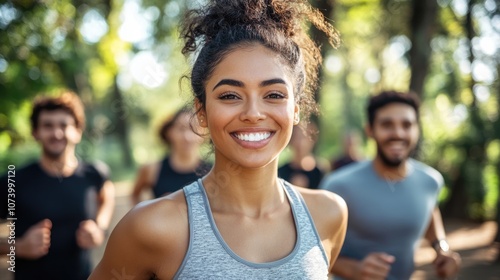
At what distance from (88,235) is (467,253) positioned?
804cm

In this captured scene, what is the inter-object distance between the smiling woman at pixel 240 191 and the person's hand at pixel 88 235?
2.14 metres

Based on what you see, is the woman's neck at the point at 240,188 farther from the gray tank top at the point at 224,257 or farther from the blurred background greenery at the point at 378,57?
the blurred background greenery at the point at 378,57

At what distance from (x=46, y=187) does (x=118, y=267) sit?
250cm

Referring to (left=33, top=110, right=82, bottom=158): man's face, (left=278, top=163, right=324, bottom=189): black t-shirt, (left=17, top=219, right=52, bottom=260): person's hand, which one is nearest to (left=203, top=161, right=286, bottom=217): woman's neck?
(left=17, top=219, right=52, bottom=260): person's hand

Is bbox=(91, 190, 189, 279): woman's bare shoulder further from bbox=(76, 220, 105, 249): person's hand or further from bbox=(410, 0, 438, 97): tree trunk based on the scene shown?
bbox=(410, 0, 438, 97): tree trunk

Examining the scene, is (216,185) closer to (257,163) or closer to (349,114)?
(257,163)

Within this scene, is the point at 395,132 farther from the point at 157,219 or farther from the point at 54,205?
the point at 157,219

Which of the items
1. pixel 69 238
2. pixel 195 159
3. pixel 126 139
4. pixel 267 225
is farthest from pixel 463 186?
pixel 126 139

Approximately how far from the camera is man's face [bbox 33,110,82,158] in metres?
4.41

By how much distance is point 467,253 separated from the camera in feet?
33.6

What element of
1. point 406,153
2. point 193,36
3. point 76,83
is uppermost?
point 76,83

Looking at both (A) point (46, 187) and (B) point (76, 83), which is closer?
(A) point (46, 187)

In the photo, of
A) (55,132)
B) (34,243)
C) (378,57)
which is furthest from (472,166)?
(34,243)

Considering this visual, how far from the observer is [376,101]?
455 centimetres
